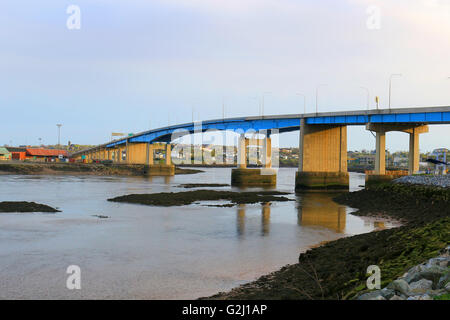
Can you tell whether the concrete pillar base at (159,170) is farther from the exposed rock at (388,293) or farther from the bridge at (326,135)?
the exposed rock at (388,293)

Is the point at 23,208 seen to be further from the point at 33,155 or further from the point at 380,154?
the point at 33,155

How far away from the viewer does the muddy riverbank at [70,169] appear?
9899 cm

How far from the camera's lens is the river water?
14508mm

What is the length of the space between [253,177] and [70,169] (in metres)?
53.7

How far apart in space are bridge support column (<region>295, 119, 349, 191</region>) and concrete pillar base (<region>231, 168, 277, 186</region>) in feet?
39.7

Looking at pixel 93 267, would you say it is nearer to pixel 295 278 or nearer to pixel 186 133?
pixel 295 278

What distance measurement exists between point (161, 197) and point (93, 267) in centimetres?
2675

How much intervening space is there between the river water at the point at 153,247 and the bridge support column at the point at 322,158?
84.0 feet

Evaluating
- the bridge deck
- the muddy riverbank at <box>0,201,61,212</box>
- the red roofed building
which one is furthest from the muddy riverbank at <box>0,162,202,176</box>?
the muddy riverbank at <box>0,201,61,212</box>

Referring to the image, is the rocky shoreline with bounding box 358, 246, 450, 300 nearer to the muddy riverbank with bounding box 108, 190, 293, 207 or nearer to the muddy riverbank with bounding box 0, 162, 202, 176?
the muddy riverbank with bounding box 108, 190, 293, 207

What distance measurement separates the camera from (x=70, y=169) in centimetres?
11062

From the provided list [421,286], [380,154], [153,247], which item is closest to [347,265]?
[421,286]

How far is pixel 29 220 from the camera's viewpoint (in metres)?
28.5
